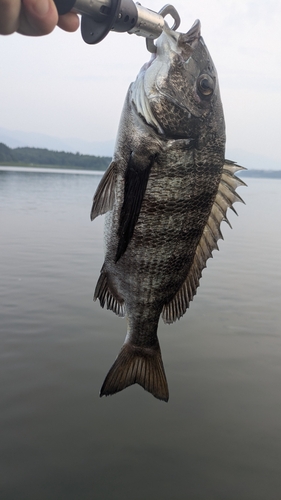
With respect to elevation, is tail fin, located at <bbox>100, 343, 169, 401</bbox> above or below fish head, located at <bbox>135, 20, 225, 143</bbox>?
below

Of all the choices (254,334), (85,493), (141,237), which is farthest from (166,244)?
(254,334)

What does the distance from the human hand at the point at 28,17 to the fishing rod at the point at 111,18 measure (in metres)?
0.08

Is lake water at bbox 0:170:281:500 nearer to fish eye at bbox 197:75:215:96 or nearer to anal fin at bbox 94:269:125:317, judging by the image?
anal fin at bbox 94:269:125:317

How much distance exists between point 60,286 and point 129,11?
28.5ft

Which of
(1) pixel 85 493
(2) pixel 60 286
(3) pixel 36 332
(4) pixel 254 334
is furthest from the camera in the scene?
(2) pixel 60 286

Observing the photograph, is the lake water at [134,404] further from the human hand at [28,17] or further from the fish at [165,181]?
the human hand at [28,17]

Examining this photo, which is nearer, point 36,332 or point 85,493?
point 85,493

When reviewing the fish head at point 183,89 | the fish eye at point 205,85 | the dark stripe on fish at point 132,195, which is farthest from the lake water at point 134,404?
the fish eye at point 205,85

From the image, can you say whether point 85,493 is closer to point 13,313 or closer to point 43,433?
point 43,433

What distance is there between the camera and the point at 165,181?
8.54 feet

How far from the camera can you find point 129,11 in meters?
1.80

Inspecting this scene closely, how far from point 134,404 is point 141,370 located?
2667 mm

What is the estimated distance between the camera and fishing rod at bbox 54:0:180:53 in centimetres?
174

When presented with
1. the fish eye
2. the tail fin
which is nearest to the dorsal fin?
the fish eye
